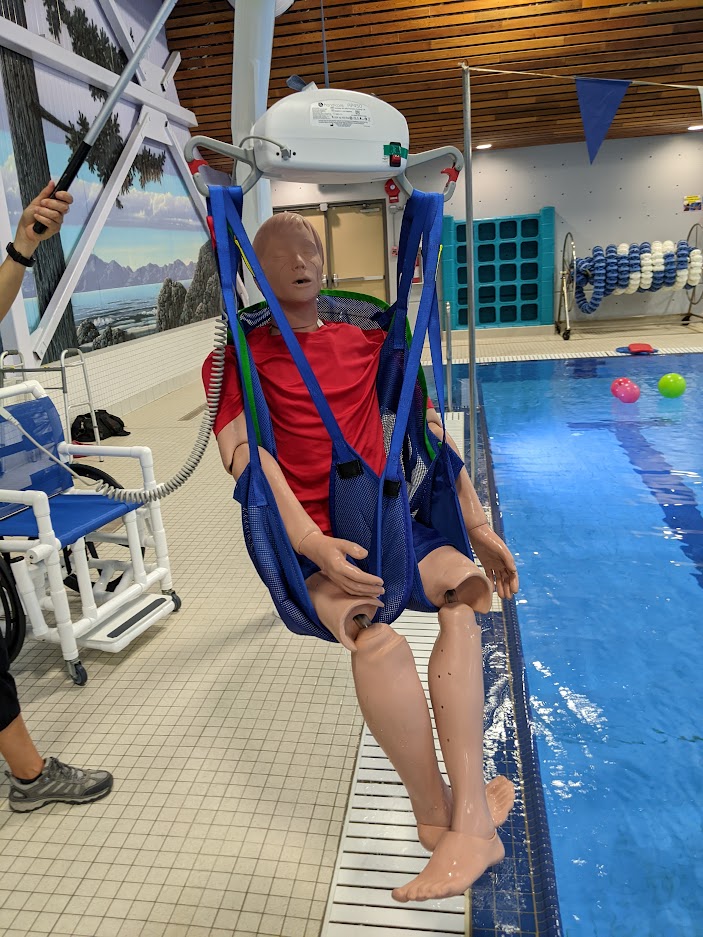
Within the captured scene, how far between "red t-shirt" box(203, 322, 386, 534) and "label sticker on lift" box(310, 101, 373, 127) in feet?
1.52

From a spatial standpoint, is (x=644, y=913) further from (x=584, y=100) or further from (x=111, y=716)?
(x=584, y=100)

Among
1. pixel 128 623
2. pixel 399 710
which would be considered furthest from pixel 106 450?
pixel 399 710

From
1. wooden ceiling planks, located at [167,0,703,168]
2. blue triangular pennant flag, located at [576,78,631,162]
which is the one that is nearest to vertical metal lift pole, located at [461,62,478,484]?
blue triangular pennant flag, located at [576,78,631,162]

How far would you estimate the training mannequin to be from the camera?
50.6 inches

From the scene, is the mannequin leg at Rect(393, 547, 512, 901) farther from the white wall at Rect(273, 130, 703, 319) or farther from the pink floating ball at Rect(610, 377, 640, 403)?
the white wall at Rect(273, 130, 703, 319)

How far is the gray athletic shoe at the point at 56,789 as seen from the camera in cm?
193

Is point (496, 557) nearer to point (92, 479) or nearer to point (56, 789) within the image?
point (56, 789)

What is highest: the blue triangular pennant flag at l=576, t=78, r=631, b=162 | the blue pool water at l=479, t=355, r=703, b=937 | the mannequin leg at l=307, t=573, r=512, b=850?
the blue triangular pennant flag at l=576, t=78, r=631, b=162

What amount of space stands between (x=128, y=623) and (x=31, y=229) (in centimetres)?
157

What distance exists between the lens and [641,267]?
10188 mm

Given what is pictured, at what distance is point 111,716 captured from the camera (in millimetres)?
2332

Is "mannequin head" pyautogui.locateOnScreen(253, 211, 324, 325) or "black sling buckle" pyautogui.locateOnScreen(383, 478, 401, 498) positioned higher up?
"mannequin head" pyautogui.locateOnScreen(253, 211, 324, 325)

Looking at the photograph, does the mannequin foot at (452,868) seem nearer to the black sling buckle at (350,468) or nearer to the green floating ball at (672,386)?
the black sling buckle at (350,468)

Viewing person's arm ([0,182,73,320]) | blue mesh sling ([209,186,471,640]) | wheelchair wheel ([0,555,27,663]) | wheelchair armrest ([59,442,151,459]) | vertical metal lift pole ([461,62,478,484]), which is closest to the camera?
blue mesh sling ([209,186,471,640])
